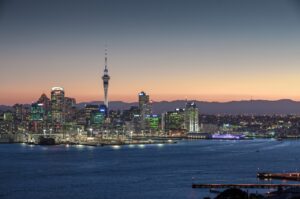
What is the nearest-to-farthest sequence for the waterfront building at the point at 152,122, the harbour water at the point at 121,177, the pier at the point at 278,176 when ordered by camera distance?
the harbour water at the point at 121,177, the pier at the point at 278,176, the waterfront building at the point at 152,122

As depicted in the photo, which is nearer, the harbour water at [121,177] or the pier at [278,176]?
the harbour water at [121,177]

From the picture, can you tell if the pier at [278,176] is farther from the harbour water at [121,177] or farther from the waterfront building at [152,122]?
the waterfront building at [152,122]

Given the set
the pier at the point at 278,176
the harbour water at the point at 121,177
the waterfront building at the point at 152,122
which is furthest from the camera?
the waterfront building at the point at 152,122

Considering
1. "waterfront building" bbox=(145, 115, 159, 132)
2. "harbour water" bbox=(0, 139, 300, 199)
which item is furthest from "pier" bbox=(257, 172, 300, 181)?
"waterfront building" bbox=(145, 115, 159, 132)

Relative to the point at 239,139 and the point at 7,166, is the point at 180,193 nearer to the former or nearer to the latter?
the point at 7,166

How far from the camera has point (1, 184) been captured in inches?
1459

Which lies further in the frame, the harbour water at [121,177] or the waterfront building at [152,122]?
the waterfront building at [152,122]

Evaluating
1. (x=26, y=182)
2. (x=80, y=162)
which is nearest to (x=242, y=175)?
(x=26, y=182)

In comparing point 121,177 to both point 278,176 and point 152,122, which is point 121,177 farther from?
point 152,122

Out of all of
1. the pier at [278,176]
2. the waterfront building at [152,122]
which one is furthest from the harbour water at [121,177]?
the waterfront building at [152,122]

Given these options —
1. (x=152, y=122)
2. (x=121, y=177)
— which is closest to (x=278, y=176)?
(x=121, y=177)

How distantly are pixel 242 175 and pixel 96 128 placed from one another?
83868 millimetres

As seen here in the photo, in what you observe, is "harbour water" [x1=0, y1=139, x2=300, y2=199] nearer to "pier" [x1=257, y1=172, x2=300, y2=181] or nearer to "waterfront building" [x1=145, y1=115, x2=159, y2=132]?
"pier" [x1=257, y1=172, x2=300, y2=181]

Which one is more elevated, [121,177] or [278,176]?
[278,176]
